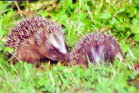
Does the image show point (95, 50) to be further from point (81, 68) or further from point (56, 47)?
point (56, 47)

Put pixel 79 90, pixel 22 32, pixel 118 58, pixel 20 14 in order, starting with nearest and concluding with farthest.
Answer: pixel 79 90, pixel 118 58, pixel 22 32, pixel 20 14

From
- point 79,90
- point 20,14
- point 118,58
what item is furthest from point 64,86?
point 20,14

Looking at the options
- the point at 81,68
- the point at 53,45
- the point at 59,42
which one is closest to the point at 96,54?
the point at 81,68

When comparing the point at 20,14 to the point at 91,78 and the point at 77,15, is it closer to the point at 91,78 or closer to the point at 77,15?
the point at 77,15

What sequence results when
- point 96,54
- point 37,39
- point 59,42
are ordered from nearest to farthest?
point 96,54 < point 59,42 < point 37,39

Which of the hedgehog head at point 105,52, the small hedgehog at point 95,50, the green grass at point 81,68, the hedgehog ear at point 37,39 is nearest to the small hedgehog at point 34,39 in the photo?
the hedgehog ear at point 37,39

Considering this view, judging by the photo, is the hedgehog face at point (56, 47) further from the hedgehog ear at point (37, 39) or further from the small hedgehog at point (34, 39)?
the hedgehog ear at point (37, 39)
